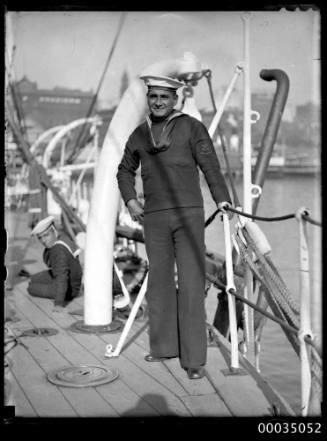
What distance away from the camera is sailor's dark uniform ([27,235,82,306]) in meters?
5.36

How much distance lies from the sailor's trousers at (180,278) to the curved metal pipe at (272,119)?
5.27 feet

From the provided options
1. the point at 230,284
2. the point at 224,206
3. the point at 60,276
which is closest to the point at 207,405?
the point at 230,284

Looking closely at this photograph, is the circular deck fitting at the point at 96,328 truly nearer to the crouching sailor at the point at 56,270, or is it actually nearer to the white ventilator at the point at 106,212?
the white ventilator at the point at 106,212

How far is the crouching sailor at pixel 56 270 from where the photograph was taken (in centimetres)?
536

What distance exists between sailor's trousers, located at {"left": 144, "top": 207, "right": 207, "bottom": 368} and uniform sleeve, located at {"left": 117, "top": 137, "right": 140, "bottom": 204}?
0.19m

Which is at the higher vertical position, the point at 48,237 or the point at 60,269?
the point at 48,237

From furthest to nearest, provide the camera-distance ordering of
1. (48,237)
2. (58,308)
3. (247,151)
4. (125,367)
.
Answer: (48,237)
(58,308)
(247,151)
(125,367)

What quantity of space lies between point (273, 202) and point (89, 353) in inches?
1517

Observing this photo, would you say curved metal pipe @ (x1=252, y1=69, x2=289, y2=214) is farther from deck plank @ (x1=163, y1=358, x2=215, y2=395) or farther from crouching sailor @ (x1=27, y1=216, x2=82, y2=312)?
crouching sailor @ (x1=27, y1=216, x2=82, y2=312)

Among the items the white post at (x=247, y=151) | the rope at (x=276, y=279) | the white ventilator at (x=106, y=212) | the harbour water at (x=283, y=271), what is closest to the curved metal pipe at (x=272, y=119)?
the harbour water at (x=283, y=271)

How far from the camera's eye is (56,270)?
5.37m
